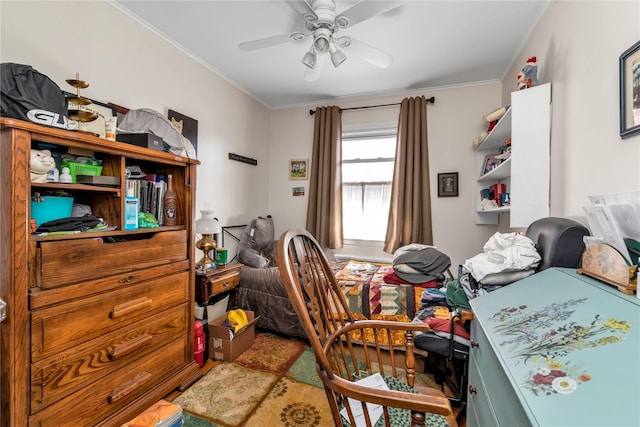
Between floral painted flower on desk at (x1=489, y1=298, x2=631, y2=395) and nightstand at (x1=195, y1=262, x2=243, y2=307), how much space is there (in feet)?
6.21

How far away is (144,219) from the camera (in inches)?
65.8

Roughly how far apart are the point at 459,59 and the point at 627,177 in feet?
6.34

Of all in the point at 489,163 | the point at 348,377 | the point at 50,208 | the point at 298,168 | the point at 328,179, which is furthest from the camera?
the point at 298,168

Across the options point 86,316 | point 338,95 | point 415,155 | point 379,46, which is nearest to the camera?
point 86,316

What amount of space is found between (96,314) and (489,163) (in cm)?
331

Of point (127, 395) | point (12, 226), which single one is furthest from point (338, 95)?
point (127, 395)

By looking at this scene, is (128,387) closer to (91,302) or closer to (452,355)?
(91,302)

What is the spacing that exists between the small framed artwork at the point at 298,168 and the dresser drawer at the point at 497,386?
287cm

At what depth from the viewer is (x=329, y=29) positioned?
172 centimetres

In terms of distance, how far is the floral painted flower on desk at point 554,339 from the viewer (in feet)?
1.99

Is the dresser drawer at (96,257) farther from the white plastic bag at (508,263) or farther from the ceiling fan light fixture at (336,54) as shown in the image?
the white plastic bag at (508,263)

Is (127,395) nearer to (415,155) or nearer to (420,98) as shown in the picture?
(415,155)

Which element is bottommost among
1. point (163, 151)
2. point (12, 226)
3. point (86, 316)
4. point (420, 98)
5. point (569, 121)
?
point (86, 316)

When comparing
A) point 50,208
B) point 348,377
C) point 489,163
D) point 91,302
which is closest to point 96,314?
point 91,302
